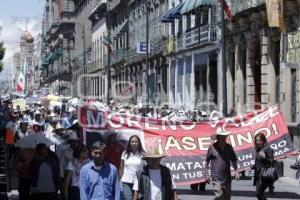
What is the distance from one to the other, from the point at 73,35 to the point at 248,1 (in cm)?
9470

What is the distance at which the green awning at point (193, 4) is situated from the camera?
37.6 m

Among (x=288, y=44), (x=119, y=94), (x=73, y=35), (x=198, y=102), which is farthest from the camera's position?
(x=73, y=35)

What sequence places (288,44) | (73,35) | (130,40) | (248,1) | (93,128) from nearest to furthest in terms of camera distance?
(93,128)
(288,44)
(248,1)
(130,40)
(73,35)

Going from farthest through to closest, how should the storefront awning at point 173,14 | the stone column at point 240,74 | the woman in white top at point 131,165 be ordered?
the storefront awning at point 173,14 < the stone column at point 240,74 < the woman in white top at point 131,165

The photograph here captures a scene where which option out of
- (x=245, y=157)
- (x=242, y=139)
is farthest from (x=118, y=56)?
(x=245, y=157)

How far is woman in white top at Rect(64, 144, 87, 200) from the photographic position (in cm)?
1121

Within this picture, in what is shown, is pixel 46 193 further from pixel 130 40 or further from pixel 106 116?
pixel 130 40

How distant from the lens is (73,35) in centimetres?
12406

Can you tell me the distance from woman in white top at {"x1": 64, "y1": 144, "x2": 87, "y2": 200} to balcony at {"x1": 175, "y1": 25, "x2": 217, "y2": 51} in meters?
27.7

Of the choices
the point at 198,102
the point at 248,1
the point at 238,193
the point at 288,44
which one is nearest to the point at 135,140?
the point at 238,193

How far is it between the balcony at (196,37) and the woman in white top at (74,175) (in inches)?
1091

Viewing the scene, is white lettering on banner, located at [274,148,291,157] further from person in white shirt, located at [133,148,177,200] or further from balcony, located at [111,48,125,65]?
balcony, located at [111,48,125,65]

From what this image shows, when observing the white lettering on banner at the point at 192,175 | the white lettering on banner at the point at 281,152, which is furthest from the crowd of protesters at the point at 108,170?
the white lettering on banner at the point at 281,152

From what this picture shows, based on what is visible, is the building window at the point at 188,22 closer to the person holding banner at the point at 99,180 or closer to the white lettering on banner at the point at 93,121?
the white lettering on banner at the point at 93,121
